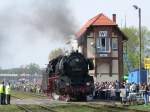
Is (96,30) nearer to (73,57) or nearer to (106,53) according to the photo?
(106,53)

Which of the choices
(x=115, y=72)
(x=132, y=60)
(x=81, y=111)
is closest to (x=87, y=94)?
(x=81, y=111)

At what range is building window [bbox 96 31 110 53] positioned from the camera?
77.1 meters

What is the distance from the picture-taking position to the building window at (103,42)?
77062 millimetres

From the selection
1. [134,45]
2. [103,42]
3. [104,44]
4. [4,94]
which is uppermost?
[134,45]

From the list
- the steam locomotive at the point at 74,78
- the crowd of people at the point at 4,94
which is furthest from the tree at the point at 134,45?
the crowd of people at the point at 4,94

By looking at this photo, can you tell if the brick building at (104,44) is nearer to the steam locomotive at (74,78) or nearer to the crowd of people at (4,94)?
the steam locomotive at (74,78)

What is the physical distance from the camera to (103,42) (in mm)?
77500

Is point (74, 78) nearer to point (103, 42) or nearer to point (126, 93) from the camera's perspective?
point (126, 93)

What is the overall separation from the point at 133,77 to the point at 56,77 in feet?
48.8

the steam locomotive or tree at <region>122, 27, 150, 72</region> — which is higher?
tree at <region>122, 27, 150, 72</region>

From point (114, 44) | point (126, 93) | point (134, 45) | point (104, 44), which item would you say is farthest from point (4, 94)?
point (134, 45)

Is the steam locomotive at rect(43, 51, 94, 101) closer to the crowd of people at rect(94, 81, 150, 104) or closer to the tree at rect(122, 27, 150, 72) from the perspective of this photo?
the crowd of people at rect(94, 81, 150, 104)

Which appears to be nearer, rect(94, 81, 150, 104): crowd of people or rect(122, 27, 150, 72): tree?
rect(94, 81, 150, 104): crowd of people

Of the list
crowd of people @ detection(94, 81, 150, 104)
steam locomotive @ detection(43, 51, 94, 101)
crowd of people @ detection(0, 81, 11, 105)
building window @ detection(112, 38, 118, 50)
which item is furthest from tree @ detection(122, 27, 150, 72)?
crowd of people @ detection(0, 81, 11, 105)
